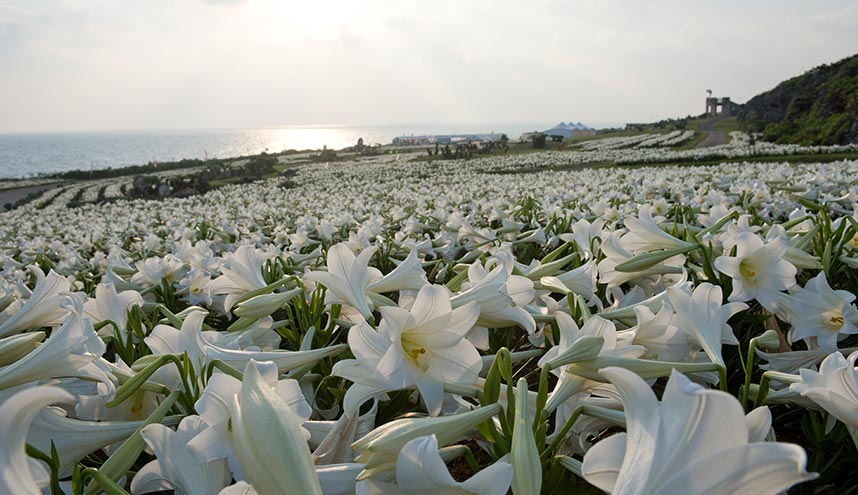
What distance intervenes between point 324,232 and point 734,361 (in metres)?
2.80

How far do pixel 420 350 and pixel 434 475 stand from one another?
0.42 metres

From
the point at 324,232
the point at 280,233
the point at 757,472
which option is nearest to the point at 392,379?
the point at 757,472

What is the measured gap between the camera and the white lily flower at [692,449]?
1.96 ft

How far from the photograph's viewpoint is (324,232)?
12.8 feet

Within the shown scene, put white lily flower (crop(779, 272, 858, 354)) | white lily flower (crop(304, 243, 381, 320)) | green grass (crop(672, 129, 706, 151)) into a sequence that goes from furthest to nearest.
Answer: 1. green grass (crop(672, 129, 706, 151))
2. white lily flower (crop(779, 272, 858, 354))
3. white lily flower (crop(304, 243, 381, 320))

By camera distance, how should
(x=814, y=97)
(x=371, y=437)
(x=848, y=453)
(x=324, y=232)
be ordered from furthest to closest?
(x=814, y=97), (x=324, y=232), (x=848, y=453), (x=371, y=437)

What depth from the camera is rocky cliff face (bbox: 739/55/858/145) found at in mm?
29016

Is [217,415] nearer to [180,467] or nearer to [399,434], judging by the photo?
[180,467]

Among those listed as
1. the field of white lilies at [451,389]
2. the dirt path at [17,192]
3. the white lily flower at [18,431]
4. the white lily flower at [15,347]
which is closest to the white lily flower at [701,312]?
the field of white lilies at [451,389]

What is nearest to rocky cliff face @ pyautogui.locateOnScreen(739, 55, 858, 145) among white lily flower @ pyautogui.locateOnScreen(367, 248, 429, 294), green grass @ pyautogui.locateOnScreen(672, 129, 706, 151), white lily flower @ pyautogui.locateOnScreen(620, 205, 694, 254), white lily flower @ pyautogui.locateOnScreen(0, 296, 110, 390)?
green grass @ pyautogui.locateOnScreen(672, 129, 706, 151)

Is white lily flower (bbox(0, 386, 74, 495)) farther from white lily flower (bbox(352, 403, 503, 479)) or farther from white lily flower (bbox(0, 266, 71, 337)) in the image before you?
white lily flower (bbox(0, 266, 71, 337))

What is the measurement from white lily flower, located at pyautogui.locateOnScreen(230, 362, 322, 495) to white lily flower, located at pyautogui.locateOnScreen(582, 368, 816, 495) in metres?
0.39

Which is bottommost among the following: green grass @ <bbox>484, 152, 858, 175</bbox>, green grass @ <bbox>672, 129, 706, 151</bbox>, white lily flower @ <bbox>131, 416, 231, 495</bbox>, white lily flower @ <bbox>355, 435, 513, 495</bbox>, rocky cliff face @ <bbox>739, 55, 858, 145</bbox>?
white lily flower @ <bbox>131, 416, 231, 495</bbox>

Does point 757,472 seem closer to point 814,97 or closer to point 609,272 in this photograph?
point 609,272
